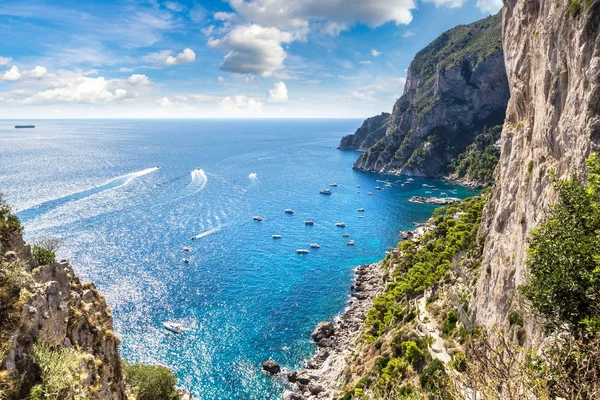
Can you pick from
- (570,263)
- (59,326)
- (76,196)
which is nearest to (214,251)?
(76,196)

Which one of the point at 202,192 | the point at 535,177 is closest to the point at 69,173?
the point at 202,192

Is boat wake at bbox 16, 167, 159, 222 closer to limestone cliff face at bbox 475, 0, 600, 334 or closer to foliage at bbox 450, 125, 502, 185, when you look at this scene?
limestone cliff face at bbox 475, 0, 600, 334

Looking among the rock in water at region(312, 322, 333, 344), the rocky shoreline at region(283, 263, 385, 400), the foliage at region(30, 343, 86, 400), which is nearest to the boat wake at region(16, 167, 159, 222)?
the rock in water at region(312, 322, 333, 344)

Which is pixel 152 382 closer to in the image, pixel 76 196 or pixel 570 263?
pixel 570 263

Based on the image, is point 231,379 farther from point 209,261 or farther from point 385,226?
point 385,226

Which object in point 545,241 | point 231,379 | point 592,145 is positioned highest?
point 592,145

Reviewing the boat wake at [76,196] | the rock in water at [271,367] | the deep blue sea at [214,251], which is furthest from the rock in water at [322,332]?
the boat wake at [76,196]
